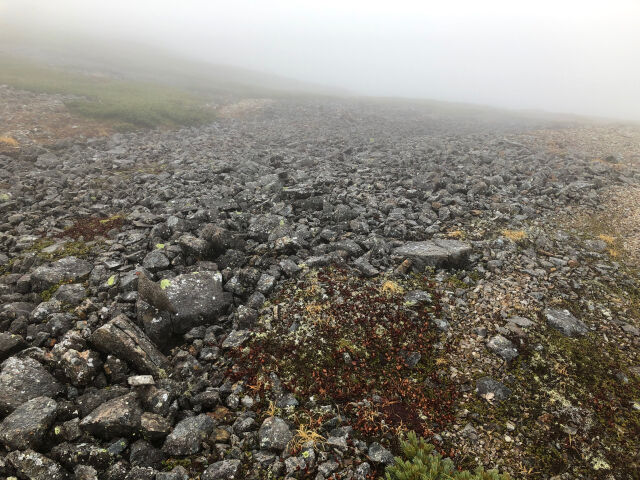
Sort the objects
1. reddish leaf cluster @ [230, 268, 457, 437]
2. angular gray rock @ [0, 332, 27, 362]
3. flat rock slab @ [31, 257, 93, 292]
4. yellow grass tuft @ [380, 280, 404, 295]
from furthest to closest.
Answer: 1. yellow grass tuft @ [380, 280, 404, 295]
2. flat rock slab @ [31, 257, 93, 292]
3. angular gray rock @ [0, 332, 27, 362]
4. reddish leaf cluster @ [230, 268, 457, 437]

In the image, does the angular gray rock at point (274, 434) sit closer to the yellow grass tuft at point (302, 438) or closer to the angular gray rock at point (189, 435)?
the yellow grass tuft at point (302, 438)

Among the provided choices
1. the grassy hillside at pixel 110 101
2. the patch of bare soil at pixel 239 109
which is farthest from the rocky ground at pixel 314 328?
the patch of bare soil at pixel 239 109

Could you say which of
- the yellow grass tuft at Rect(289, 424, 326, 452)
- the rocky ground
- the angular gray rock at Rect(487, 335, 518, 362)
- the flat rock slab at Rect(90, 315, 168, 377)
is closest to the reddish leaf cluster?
the rocky ground

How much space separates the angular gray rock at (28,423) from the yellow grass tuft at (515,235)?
14566 millimetres

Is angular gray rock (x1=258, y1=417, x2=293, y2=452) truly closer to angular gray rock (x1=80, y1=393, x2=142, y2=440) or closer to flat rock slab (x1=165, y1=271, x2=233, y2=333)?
angular gray rock (x1=80, y1=393, x2=142, y2=440)

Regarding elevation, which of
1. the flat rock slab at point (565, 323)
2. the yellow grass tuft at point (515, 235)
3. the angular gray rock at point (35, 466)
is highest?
the yellow grass tuft at point (515, 235)

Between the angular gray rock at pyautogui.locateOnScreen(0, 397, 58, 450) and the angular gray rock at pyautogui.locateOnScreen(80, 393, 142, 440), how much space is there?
578 millimetres

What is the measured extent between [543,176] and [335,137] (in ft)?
68.0

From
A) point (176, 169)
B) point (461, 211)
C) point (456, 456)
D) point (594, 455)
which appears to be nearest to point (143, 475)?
point (456, 456)

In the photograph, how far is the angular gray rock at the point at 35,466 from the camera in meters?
4.98

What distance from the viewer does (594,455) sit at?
6.04m

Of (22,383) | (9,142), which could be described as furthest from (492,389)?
(9,142)

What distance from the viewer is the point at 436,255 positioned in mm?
11297

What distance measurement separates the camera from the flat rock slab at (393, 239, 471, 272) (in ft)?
36.9
